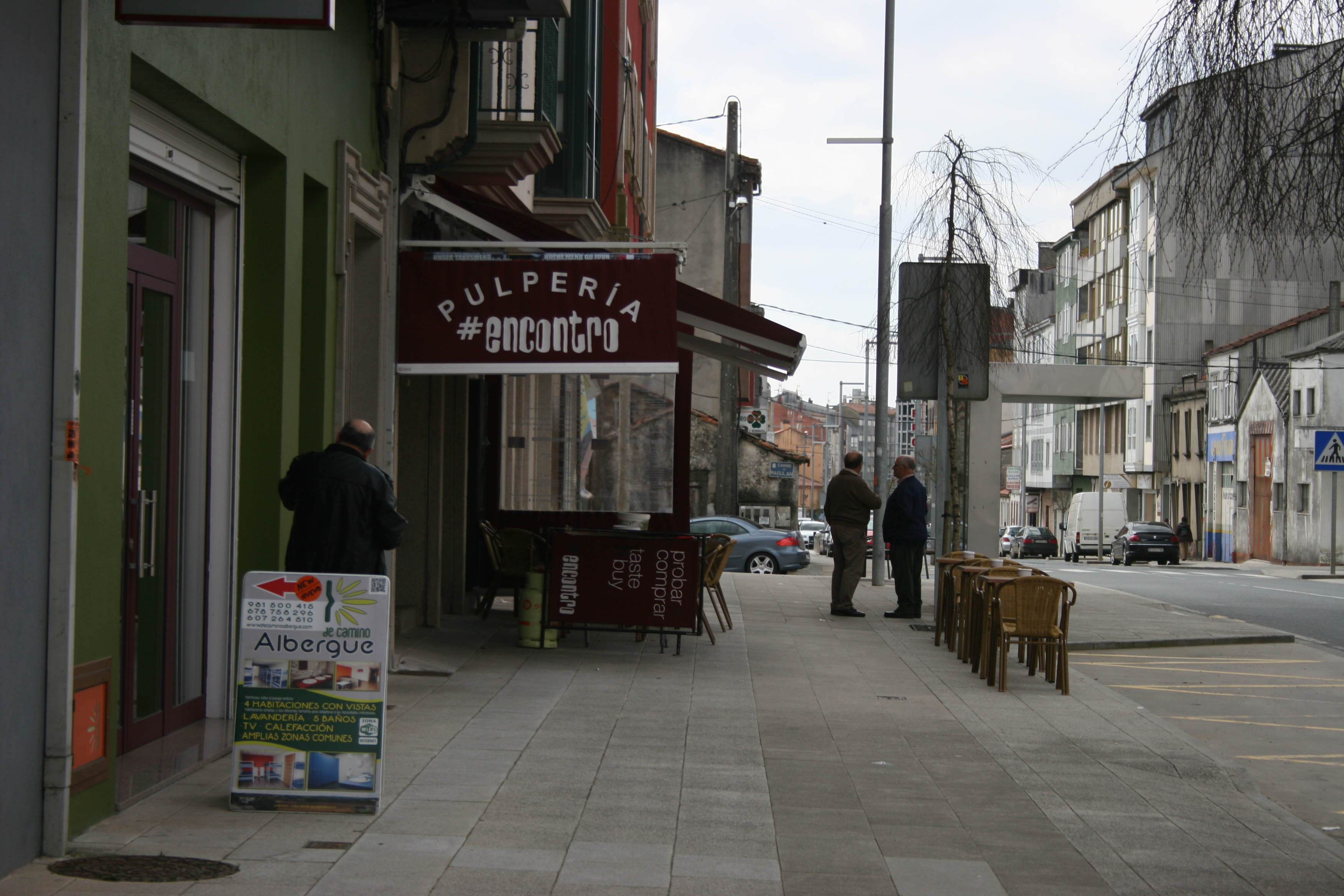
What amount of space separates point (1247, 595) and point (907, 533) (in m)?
→ 11.5

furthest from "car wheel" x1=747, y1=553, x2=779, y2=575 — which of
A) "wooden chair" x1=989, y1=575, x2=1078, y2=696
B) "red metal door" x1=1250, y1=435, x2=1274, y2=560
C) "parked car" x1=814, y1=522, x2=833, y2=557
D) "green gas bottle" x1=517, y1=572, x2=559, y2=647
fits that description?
"red metal door" x1=1250, y1=435, x2=1274, y2=560

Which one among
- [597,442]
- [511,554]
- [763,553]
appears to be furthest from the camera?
[763,553]

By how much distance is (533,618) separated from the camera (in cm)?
1201

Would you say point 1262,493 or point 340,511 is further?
point 1262,493

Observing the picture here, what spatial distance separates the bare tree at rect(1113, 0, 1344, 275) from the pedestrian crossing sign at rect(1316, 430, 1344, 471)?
83.9 ft

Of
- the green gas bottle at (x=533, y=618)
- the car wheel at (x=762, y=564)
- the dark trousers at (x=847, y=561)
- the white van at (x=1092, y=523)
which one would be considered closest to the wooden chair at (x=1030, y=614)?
the green gas bottle at (x=533, y=618)

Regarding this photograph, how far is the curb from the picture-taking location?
14.8 metres

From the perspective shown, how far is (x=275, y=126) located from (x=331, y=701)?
3486 millimetres

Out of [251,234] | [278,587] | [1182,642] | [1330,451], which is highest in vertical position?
[251,234]

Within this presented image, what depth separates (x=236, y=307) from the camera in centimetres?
795

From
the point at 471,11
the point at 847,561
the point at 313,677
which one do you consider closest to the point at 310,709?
the point at 313,677

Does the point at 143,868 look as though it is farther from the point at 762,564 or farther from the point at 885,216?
the point at 762,564

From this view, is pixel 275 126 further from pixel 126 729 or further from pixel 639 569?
pixel 639 569

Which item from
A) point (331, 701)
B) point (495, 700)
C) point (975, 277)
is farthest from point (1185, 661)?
point (331, 701)
